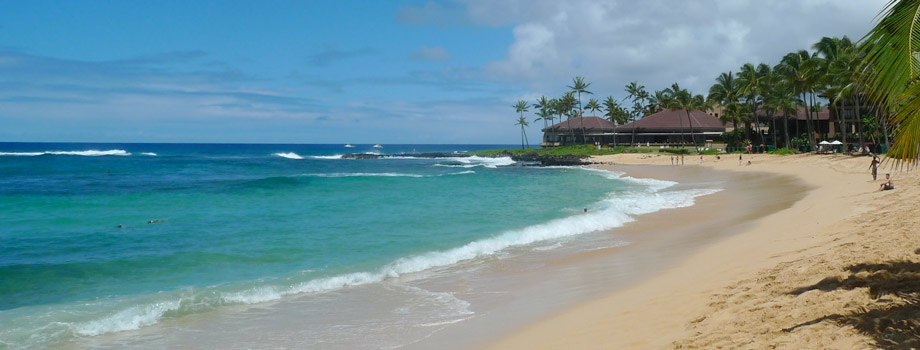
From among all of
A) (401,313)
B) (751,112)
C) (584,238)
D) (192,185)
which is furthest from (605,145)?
(401,313)

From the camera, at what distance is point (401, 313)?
9.36 meters

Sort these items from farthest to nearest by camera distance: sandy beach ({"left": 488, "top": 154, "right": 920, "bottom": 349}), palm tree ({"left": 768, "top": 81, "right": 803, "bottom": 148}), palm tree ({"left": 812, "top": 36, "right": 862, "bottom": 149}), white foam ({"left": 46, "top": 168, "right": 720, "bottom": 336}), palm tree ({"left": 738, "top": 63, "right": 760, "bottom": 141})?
palm tree ({"left": 738, "top": 63, "right": 760, "bottom": 141}) < palm tree ({"left": 768, "top": 81, "right": 803, "bottom": 148}) < palm tree ({"left": 812, "top": 36, "right": 862, "bottom": 149}) < white foam ({"left": 46, "top": 168, "right": 720, "bottom": 336}) < sandy beach ({"left": 488, "top": 154, "right": 920, "bottom": 349})

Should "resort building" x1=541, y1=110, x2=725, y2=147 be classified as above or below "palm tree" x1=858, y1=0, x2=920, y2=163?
above

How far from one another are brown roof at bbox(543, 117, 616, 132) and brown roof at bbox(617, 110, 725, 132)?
8.86 m

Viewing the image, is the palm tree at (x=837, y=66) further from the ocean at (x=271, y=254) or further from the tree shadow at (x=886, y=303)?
the tree shadow at (x=886, y=303)

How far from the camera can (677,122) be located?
250 ft

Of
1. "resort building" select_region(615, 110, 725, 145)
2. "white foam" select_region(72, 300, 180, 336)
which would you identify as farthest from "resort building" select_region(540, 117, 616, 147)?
"white foam" select_region(72, 300, 180, 336)

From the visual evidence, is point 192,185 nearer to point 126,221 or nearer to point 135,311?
point 126,221

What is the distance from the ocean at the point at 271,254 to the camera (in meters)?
9.09

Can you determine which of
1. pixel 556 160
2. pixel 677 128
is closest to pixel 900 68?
pixel 556 160

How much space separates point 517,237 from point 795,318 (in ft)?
34.7

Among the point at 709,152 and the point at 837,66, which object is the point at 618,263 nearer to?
the point at 837,66

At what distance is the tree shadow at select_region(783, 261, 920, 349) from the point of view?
A: 4891 millimetres

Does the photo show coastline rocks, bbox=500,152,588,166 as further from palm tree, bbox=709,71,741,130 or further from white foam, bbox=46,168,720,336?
white foam, bbox=46,168,720,336
